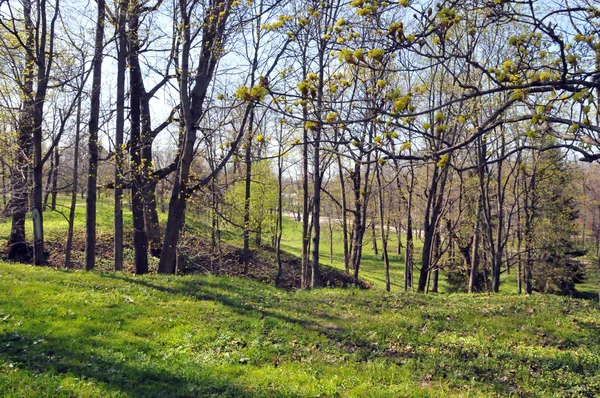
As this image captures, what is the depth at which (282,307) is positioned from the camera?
8836 mm

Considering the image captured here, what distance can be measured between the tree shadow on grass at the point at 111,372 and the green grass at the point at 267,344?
0.01 meters

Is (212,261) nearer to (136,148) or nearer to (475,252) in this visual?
(136,148)

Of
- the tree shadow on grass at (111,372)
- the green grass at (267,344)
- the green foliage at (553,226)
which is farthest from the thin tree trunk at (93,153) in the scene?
the green foliage at (553,226)

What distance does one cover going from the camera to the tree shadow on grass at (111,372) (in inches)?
188

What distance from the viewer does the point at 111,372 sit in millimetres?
5105

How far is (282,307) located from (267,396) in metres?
4.09

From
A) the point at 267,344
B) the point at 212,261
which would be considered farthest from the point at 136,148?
the point at 267,344

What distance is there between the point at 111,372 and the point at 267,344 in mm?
2253

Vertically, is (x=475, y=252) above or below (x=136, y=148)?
below

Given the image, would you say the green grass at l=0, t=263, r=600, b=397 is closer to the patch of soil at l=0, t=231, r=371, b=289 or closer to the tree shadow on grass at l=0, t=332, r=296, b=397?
the tree shadow on grass at l=0, t=332, r=296, b=397

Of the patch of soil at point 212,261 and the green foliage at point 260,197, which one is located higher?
the green foliage at point 260,197

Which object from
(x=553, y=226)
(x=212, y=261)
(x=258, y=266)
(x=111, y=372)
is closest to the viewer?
(x=111, y=372)

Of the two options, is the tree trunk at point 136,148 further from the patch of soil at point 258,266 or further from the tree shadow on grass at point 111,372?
the tree shadow on grass at point 111,372

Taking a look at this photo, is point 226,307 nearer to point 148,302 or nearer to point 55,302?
point 148,302
